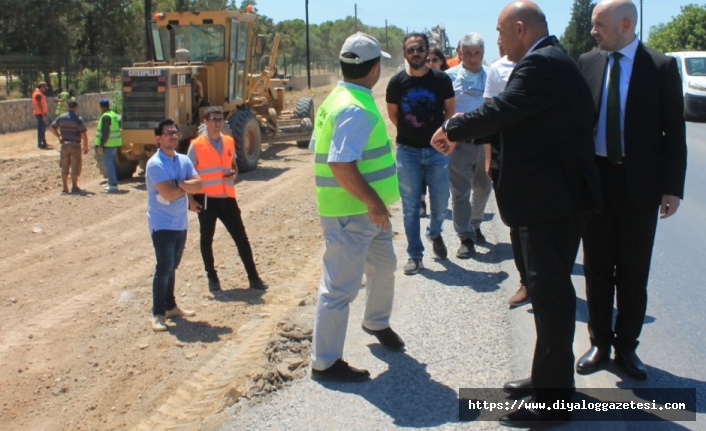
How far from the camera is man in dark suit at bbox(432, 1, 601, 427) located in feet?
11.7

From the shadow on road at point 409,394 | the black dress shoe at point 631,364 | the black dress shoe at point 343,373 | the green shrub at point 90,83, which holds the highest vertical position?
the green shrub at point 90,83

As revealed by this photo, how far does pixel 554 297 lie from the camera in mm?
3627

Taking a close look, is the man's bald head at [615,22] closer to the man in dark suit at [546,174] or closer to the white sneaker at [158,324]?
the man in dark suit at [546,174]

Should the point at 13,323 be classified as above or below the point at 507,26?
below

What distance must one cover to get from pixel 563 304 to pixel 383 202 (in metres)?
1.16

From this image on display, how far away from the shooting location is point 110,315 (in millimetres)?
7211

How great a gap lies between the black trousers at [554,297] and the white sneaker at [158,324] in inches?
153

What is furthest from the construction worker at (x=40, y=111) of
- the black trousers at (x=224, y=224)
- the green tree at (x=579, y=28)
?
the green tree at (x=579, y=28)

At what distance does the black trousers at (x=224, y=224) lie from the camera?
297 inches

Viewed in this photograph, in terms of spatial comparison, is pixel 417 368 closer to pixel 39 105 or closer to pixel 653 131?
pixel 653 131

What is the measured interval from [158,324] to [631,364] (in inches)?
158

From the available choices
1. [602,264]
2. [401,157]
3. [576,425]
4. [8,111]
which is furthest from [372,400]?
[8,111]

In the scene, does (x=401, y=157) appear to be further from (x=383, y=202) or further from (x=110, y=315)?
(x=110, y=315)

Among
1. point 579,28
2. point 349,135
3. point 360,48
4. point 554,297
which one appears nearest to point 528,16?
point 360,48
